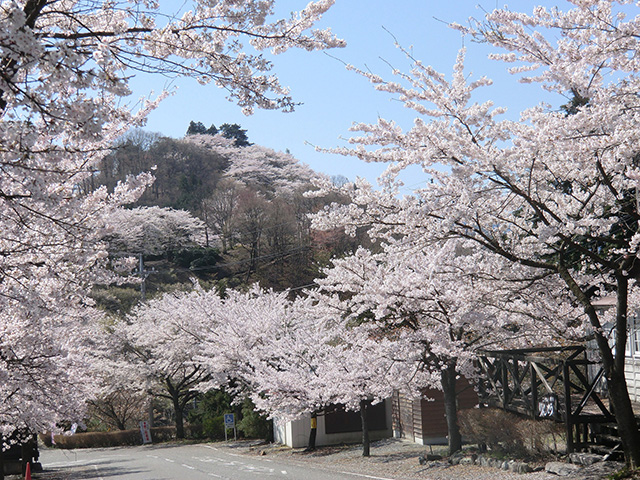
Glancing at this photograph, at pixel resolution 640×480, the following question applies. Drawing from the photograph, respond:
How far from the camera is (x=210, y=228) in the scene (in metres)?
60.8

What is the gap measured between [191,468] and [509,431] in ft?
32.0

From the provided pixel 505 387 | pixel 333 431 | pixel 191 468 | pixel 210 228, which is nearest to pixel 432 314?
pixel 505 387

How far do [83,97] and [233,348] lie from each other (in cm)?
2273

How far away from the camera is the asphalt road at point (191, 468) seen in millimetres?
15457

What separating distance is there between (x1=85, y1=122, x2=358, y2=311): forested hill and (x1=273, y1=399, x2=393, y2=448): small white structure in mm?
9658

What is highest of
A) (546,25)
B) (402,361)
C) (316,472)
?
(546,25)

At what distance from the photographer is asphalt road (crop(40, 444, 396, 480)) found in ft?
50.7

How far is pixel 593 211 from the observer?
9.21 metres

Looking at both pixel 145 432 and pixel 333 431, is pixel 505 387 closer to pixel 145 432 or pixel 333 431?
pixel 333 431

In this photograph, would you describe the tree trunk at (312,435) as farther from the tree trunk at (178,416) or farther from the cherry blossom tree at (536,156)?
the cherry blossom tree at (536,156)

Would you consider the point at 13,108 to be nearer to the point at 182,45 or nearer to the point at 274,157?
the point at 182,45

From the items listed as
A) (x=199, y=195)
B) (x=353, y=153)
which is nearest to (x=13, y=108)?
(x=353, y=153)

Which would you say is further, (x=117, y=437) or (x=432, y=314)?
(x=117, y=437)

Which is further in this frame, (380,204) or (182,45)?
(380,204)
